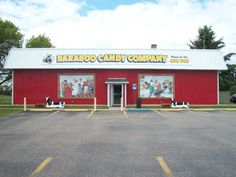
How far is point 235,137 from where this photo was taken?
11.8m

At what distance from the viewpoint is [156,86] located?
107 ft

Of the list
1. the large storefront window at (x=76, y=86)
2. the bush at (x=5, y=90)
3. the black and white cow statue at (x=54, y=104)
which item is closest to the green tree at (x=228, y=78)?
the large storefront window at (x=76, y=86)

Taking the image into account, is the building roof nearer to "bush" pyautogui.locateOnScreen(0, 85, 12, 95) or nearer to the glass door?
the glass door

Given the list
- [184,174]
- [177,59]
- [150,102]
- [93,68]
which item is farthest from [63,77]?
[184,174]

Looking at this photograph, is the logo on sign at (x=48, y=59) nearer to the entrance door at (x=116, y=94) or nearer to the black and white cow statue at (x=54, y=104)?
the black and white cow statue at (x=54, y=104)

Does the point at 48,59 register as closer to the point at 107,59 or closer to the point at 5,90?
the point at 107,59

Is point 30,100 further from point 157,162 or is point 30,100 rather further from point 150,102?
point 157,162

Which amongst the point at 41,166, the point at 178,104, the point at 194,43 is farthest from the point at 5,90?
the point at 41,166

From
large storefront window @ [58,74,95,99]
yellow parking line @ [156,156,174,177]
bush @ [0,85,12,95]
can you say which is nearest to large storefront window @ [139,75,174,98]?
large storefront window @ [58,74,95,99]

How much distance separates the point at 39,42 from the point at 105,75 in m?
49.4

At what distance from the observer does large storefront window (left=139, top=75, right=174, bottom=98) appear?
1276 inches

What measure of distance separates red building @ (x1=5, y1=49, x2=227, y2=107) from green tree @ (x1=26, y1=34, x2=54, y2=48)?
45.1m

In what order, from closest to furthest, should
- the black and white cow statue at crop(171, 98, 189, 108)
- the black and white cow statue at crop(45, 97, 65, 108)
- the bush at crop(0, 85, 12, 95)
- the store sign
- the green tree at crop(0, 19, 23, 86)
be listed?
the black and white cow statue at crop(45, 97, 65, 108) < the black and white cow statue at crop(171, 98, 189, 108) < the store sign < the green tree at crop(0, 19, 23, 86) < the bush at crop(0, 85, 12, 95)

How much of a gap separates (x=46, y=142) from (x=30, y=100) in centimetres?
2230
